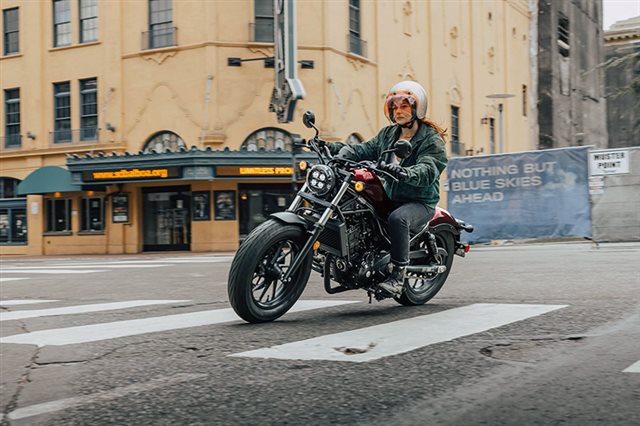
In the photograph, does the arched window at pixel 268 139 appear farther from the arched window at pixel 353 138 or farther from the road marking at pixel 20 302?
the road marking at pixel 20 302

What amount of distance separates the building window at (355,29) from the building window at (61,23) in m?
11.2

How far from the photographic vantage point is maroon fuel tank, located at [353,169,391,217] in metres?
5.41

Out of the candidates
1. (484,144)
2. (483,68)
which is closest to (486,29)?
(483,68)

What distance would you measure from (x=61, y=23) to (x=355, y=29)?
11.8 meters

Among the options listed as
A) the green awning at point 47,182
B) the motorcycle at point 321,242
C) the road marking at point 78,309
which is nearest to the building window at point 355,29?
the green awning at point 47,182

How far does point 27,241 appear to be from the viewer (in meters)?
30.1

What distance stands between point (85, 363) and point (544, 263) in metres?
8.22

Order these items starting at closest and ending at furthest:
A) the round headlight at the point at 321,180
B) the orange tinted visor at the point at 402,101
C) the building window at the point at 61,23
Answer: the round headlight at the point at 321,180 < the orange tinted visor at the point at 402,101 < the building window at the point at 61,23

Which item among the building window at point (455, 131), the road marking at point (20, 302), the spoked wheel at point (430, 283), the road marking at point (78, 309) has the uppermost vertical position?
the building window at point (455, 131)

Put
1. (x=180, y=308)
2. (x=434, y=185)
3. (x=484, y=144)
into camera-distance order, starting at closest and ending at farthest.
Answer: (x=434, y=185) < (x=180, y=308) < (x=484, y=144)

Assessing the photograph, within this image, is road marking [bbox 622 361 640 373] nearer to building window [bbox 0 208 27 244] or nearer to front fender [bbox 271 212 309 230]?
front fender [bbox 271 212 309 230]

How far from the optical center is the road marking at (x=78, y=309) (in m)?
6.42

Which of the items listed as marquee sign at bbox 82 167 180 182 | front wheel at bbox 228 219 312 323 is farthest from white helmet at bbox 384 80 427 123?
marquee sign at bbox 82 167 180 182

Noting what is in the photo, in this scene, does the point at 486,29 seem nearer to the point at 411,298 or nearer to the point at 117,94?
the point at 117,94
